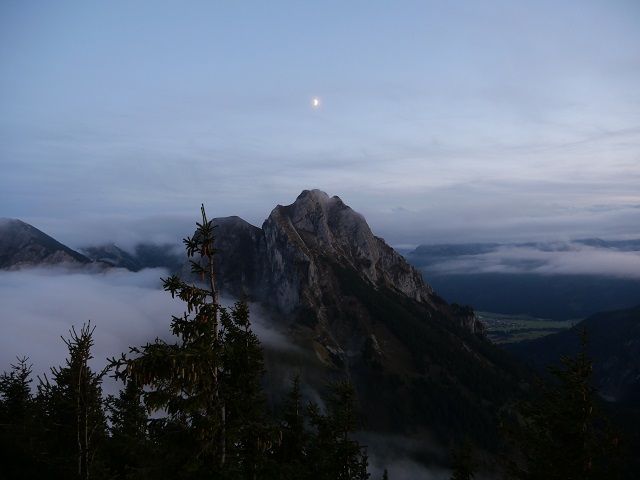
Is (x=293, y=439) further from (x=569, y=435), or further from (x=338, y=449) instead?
(x=569, y=435)

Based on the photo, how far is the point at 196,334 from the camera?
1366cm

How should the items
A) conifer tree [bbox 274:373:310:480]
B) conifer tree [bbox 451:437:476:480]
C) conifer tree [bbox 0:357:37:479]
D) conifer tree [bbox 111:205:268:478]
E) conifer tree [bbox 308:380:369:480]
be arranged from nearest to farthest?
1. conifer tree [bbox 111:205:268:478]
2. conifer tree [bbox 308:380:369:480]
3. conifer tree [bbox 274:373:310:480]
4. conifer tree [bbox 0:357:37:479]
5. conifer tree [bbox 451:437:476:480]

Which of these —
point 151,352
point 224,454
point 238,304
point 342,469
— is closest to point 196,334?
point 151,352

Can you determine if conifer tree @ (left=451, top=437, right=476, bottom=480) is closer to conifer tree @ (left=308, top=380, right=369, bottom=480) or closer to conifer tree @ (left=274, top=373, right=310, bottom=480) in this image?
conifer tree @ (left=308, top=380, right=369, bottom=480)

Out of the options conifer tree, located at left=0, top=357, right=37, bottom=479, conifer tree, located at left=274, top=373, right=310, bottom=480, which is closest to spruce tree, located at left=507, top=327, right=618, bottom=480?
conifer tree, located at left=274, top=373, right=310, bottom=480

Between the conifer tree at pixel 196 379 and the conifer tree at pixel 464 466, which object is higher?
the conifer tree at pixel 196 379

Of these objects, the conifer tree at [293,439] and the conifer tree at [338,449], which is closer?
the conifer tree at [338,449]

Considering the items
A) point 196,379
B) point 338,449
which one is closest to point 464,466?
point 338,449

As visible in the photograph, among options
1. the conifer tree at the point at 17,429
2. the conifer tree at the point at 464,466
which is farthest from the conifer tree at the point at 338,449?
the conifer tree at the point at 17,429

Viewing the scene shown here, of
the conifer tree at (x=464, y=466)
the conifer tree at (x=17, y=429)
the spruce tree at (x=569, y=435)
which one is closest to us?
the spruce tree at (x=569, y=435)

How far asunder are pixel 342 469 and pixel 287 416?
4.92 meters

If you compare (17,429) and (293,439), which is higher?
(17,429)

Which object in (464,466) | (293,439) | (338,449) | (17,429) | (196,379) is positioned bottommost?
(464,466)

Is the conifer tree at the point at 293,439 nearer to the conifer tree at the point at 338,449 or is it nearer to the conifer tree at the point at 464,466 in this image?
the conifer tree at the point at 338,449
